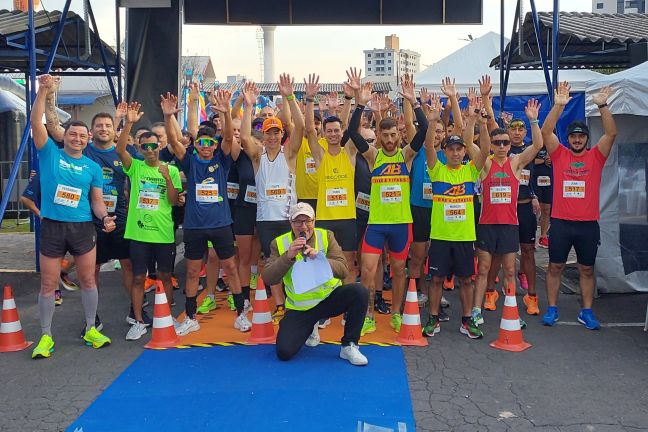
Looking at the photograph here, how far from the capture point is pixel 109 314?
6.67 meters

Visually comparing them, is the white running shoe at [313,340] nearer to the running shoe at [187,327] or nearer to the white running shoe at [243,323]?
the white running shoe at [243,323]

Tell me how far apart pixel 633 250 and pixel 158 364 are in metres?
5.56

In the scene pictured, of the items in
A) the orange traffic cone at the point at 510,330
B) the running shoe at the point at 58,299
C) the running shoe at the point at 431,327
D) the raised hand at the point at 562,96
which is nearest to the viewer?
the orange traffic cone at the point at 510,330

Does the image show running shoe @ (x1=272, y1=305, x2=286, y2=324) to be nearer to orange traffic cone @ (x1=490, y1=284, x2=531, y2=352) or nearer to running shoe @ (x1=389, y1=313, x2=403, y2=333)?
running shoe @ (x1=389, y1=313, x2=403, y2=333)

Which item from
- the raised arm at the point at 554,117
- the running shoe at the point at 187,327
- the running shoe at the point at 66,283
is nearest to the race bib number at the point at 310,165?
the running shoe at the point at 187,327

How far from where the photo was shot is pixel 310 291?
5.01m

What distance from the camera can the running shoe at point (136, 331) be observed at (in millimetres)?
5719

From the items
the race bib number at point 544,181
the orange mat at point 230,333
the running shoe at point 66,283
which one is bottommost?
the orange mat at point 230,333

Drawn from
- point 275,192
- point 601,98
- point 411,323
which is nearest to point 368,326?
point 411,323

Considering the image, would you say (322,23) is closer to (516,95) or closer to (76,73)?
(76,73)

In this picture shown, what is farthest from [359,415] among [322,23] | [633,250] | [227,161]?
[322,23]

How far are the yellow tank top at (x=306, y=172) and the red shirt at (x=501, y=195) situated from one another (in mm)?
1740

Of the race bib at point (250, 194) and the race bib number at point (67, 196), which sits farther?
the race bib at point (250, 194)

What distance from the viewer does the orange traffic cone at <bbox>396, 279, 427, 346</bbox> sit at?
18.0ft
